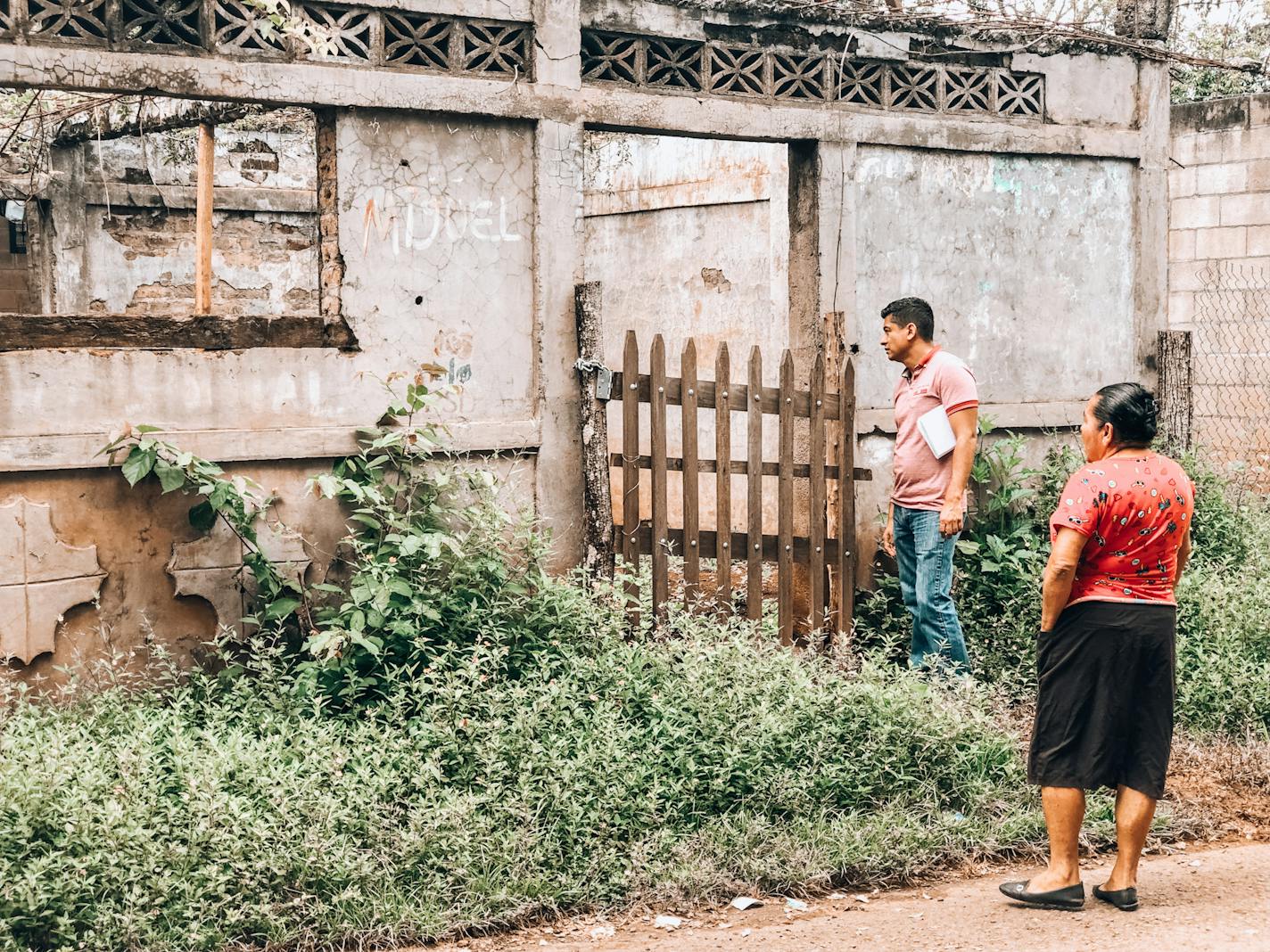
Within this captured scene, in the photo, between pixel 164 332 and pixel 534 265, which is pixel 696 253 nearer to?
pixel 534 265

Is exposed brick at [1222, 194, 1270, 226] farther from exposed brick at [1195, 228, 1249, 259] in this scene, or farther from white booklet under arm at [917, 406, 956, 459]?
white booklet under arm at [917, 406, 956, 459]

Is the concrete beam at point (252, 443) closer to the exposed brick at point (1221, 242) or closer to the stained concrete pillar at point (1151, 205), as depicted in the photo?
the stained concrete pillar at point (1151, 205)

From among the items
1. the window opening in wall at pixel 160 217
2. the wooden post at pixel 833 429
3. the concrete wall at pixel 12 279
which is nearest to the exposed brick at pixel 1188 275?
the wooden post at pixel 833 429

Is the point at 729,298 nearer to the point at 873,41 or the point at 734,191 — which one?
the point at 734,191

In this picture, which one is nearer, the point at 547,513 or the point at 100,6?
the point at 100,6

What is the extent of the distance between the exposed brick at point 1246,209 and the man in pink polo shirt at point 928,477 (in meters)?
6.36

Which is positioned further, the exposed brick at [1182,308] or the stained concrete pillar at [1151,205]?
the exposed brick at [1182,308]

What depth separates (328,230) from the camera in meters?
5.94

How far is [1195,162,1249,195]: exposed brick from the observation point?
11.0m

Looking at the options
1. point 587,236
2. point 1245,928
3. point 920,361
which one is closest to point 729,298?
point 587,236

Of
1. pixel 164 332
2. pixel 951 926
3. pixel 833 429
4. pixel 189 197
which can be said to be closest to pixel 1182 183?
pixel 833 429

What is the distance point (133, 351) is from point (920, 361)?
3.51 meters

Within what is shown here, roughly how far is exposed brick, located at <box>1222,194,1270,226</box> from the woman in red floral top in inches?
304

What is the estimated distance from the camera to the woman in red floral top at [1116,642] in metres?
4.27
